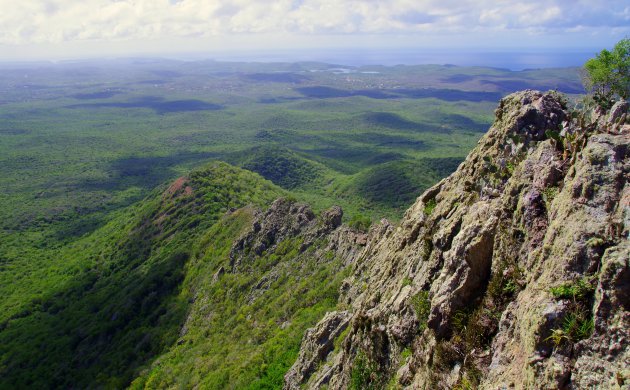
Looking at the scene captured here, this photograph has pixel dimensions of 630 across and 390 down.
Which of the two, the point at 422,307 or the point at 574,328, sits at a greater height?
the point at 574,328

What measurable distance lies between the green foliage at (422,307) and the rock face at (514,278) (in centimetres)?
4

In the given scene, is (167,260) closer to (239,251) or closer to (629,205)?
(239,251)

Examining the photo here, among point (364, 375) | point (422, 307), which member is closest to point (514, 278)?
point (422, 307)

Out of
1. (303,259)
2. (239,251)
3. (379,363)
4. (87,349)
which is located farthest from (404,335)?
(87,349)

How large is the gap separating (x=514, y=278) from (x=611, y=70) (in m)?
19.1

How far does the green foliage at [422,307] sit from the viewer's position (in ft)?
49.8

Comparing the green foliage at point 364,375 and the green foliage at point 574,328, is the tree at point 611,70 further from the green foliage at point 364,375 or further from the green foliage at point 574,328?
the green foliage at point 364,375

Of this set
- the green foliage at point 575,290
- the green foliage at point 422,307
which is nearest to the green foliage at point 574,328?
the green foliage at point 575,290

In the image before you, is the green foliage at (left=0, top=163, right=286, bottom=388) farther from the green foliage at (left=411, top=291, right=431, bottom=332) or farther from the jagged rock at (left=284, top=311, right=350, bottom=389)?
→ the green foliage at (left=411, top=291, right=431, bottom=332)

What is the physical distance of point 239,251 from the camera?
59.4 meters

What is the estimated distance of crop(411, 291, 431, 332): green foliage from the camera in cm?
1516

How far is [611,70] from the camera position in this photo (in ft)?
79.2

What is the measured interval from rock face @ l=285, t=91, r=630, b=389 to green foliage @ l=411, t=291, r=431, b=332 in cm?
4

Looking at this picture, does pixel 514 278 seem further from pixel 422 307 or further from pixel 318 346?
pixel 318 346
